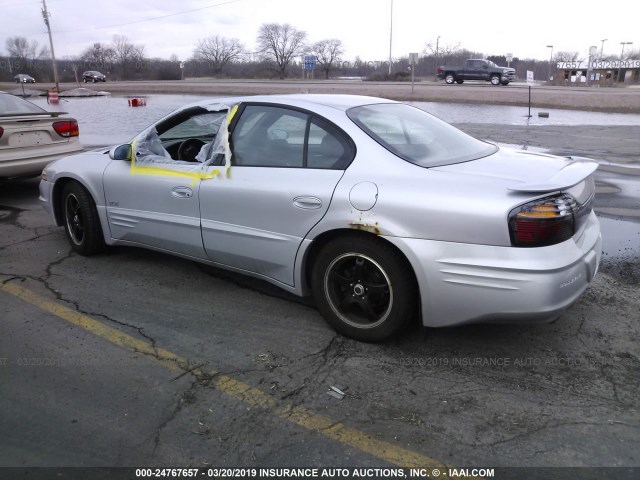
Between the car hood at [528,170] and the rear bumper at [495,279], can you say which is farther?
the car hood at [528,170]

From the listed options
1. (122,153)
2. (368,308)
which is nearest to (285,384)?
(368,308)

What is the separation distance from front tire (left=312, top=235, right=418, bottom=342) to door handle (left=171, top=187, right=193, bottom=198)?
3.96 feet

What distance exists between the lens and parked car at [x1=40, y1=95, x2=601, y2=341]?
9.53 ft

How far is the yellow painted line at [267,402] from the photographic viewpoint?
97.0 inches

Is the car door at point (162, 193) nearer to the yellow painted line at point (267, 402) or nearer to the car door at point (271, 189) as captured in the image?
the car door at point (271, 189)

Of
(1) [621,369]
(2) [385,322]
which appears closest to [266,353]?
(2) [385,322]

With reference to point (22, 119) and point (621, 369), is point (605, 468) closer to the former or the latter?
point (621, 369)

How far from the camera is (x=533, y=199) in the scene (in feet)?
9.50

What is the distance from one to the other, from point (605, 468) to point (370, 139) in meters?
2.17

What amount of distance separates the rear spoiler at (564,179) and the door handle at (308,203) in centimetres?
116

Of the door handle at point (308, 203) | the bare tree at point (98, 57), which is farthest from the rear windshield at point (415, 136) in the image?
the bare tree at point (98, 57)

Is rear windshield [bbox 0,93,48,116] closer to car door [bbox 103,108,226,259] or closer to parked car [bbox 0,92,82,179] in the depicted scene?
parked car [bbox 0,92,82,179]

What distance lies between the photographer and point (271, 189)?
3637 mm

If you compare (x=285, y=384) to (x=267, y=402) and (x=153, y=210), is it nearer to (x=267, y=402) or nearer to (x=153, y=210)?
(x=267, y=402)
